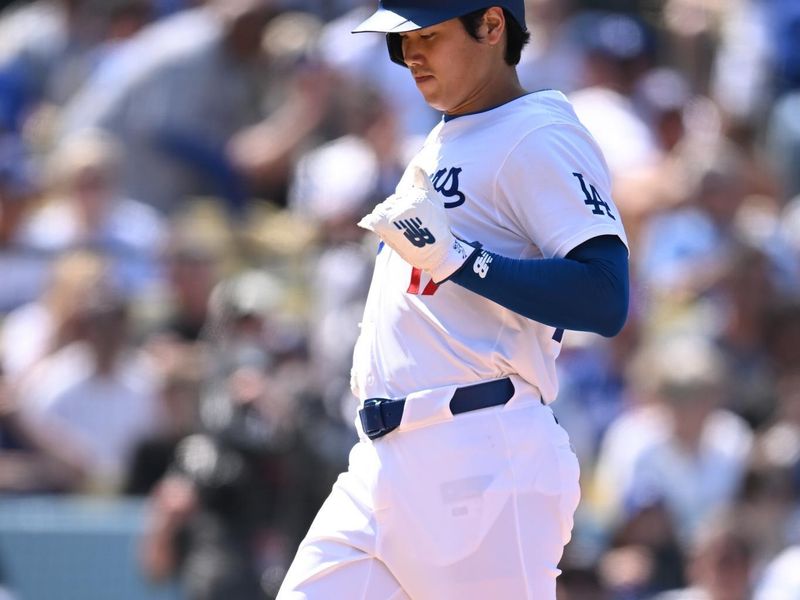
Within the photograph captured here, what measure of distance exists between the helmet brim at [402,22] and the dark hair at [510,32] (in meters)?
0.08

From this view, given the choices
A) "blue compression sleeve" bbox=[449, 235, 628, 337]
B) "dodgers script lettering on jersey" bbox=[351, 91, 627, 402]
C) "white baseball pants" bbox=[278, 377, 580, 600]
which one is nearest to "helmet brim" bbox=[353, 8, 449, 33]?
"dodgers script lettering on jersey" bbox=[351, 91, 627, 402]

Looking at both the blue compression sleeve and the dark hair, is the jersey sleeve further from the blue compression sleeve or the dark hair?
the dark hair

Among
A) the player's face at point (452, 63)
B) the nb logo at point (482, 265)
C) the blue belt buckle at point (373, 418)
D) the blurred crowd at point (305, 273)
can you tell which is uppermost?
the player's face at point (452, 63)

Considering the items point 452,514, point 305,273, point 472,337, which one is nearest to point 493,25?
point 472,337

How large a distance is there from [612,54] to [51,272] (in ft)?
10.2

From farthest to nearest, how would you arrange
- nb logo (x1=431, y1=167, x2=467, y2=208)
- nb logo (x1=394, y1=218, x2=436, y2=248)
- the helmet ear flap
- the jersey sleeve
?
the helmet ear flap
nb logo (x1=431, y1=167, x2=467, y2=208)
the jersey sleeve
nb logo (x1=394, y1=218, x2=436, y2=248)

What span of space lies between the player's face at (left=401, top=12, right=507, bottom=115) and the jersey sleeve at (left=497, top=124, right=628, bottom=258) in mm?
196

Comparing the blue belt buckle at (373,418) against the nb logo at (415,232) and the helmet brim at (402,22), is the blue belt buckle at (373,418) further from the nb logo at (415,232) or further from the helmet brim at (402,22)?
the helmet brim at (402,22)

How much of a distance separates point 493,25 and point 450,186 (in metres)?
0.35

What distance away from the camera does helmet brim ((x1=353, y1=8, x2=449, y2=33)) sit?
335 centimetres

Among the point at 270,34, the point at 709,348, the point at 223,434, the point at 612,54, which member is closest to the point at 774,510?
the point at 709,348

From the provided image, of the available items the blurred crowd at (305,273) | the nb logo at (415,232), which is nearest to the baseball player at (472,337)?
the nb logo at (415,232)

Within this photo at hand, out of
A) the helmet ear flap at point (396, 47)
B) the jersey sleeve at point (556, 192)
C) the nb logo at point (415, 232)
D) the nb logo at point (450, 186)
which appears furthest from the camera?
the helmet ear flap at point (396, 47)

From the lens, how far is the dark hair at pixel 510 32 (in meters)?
3.42
